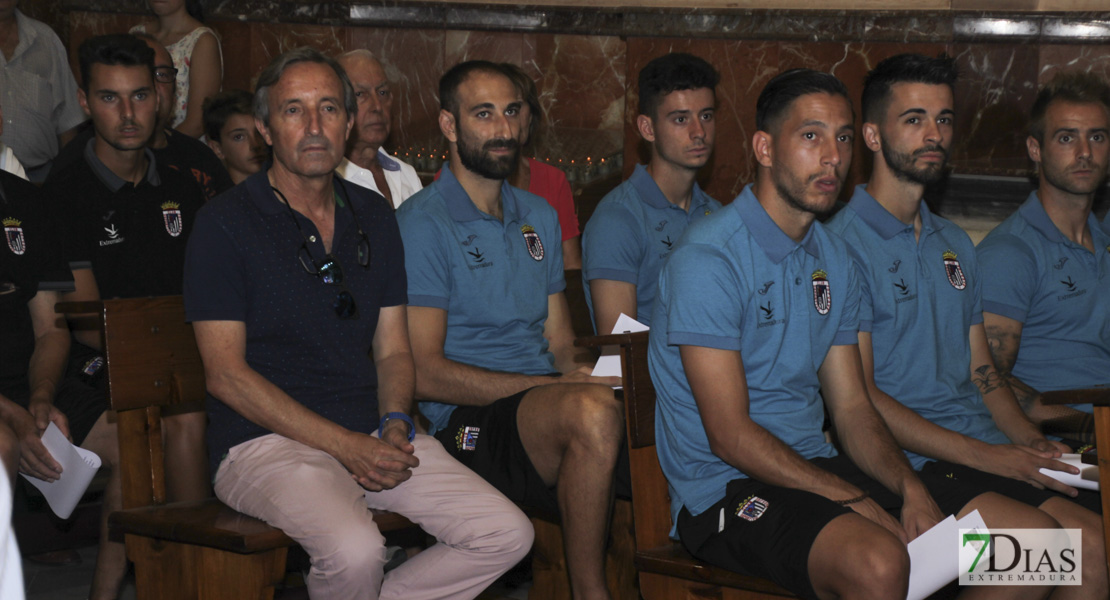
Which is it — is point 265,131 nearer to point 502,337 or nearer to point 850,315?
point 502,337

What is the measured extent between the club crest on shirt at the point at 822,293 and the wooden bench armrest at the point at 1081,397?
485 millimetres

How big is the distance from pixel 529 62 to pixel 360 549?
3441 mm

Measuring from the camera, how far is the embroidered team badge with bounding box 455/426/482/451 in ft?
9.44

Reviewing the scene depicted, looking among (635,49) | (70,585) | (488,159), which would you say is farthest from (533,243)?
(635,49)

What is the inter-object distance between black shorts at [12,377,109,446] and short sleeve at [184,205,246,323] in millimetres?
730

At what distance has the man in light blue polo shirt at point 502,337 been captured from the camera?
2.64 meters

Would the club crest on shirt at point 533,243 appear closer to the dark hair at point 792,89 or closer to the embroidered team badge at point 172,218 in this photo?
the dark hair at point 792,89

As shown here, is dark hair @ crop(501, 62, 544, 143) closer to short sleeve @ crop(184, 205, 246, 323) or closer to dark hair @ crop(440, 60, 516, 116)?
dark hair @ crop(440, 60, 516, 116)

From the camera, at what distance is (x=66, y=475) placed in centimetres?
263

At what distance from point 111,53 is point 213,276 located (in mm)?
1418

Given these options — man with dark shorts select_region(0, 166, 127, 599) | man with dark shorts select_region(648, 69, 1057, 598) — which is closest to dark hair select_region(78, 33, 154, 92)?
man with dark shorts select_region(0, 166, 127, 599)

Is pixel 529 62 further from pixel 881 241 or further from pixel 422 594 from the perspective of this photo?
pixel 422 594

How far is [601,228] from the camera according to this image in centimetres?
352

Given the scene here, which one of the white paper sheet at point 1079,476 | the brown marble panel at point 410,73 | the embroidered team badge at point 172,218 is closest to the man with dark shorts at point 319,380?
the embroidered team badge at point 172,218
